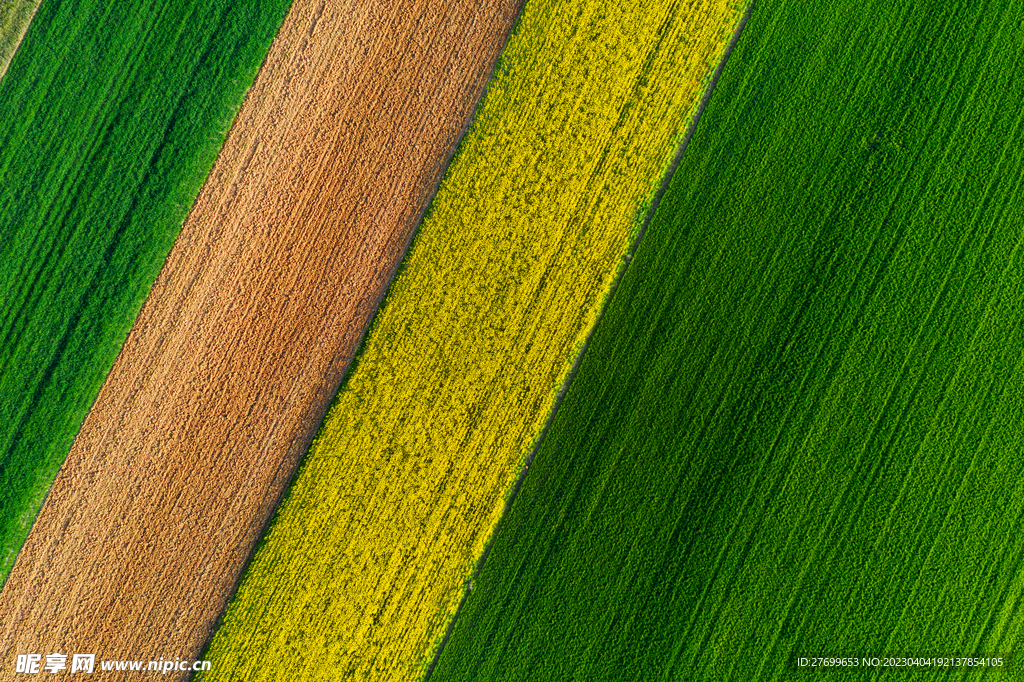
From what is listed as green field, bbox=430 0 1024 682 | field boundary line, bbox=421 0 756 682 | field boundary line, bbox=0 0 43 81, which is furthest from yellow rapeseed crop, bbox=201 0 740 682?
field boundary line, bbox=0 0 43 81

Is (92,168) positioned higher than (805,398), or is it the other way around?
(805,398)

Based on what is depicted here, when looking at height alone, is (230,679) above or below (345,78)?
below

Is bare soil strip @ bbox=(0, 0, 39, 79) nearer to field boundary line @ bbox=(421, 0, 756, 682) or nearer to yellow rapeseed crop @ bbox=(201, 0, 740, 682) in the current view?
yellow rapeseed crop @ bbox=(201, 0, 740, 682)

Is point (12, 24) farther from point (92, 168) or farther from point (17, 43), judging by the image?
point (92, 168)

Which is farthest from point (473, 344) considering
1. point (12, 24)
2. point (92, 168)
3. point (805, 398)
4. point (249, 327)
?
point (12, 24)

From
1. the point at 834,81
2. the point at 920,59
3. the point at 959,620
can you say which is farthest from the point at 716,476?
the point at 920,59

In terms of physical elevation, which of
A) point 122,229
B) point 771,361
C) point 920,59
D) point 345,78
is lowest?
point 122,229

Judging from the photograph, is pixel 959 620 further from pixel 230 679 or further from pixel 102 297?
pixel 102 297

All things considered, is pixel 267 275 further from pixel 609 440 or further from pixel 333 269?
pixel 609 440
